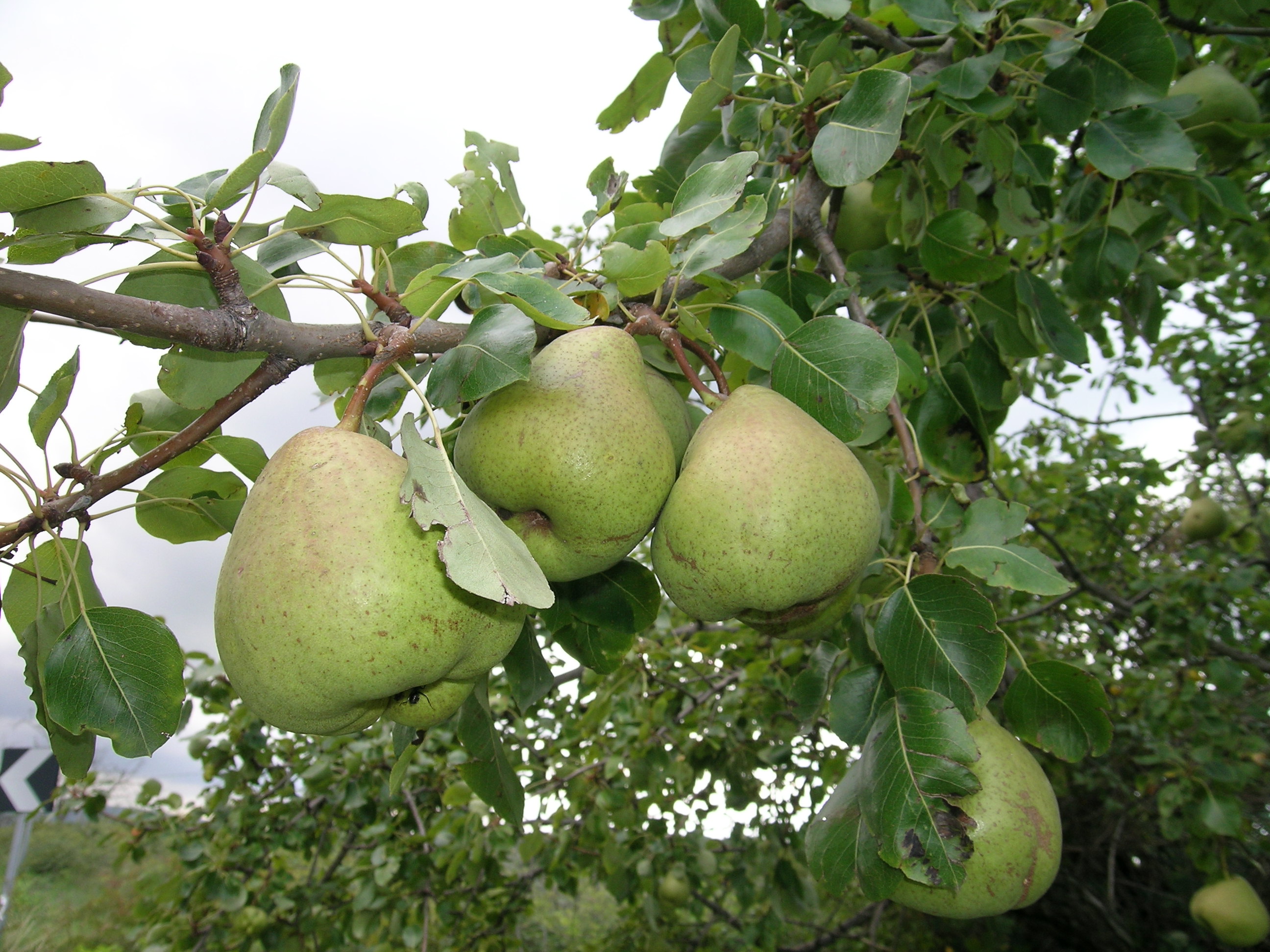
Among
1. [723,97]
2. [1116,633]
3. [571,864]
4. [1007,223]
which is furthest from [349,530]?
[1116,633]

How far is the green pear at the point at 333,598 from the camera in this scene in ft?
2.84

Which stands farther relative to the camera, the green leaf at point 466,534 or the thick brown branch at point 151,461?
the thick brown branch at point 151,461

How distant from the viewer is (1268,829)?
16.4 feet

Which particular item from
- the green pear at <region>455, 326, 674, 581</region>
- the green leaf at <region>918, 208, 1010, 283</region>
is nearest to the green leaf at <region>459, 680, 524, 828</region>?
the green pear at <region>455, 326, 674, 581</region>

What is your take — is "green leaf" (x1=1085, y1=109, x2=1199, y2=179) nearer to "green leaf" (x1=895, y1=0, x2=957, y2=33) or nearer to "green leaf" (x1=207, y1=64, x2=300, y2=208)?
"green leaf" (x1=895, y1=0, x2=957, y2=33)

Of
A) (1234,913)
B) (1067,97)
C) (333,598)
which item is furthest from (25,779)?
(1234,913)

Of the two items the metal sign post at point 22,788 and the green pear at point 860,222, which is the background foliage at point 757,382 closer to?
the green pear at point 860,222

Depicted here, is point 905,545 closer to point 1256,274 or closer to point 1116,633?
point 1116,633

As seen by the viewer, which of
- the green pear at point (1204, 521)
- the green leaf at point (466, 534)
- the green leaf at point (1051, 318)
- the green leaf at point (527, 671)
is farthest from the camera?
the green pear at point (1204, 521)

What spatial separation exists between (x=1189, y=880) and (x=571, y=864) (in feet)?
16.6

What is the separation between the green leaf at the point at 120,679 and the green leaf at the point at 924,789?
1.01 m

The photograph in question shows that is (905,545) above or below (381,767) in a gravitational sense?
above

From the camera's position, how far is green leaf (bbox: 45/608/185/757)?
107 centimetres

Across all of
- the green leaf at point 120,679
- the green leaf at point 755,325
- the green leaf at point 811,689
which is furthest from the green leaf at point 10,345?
the green leaf at point 811,689
